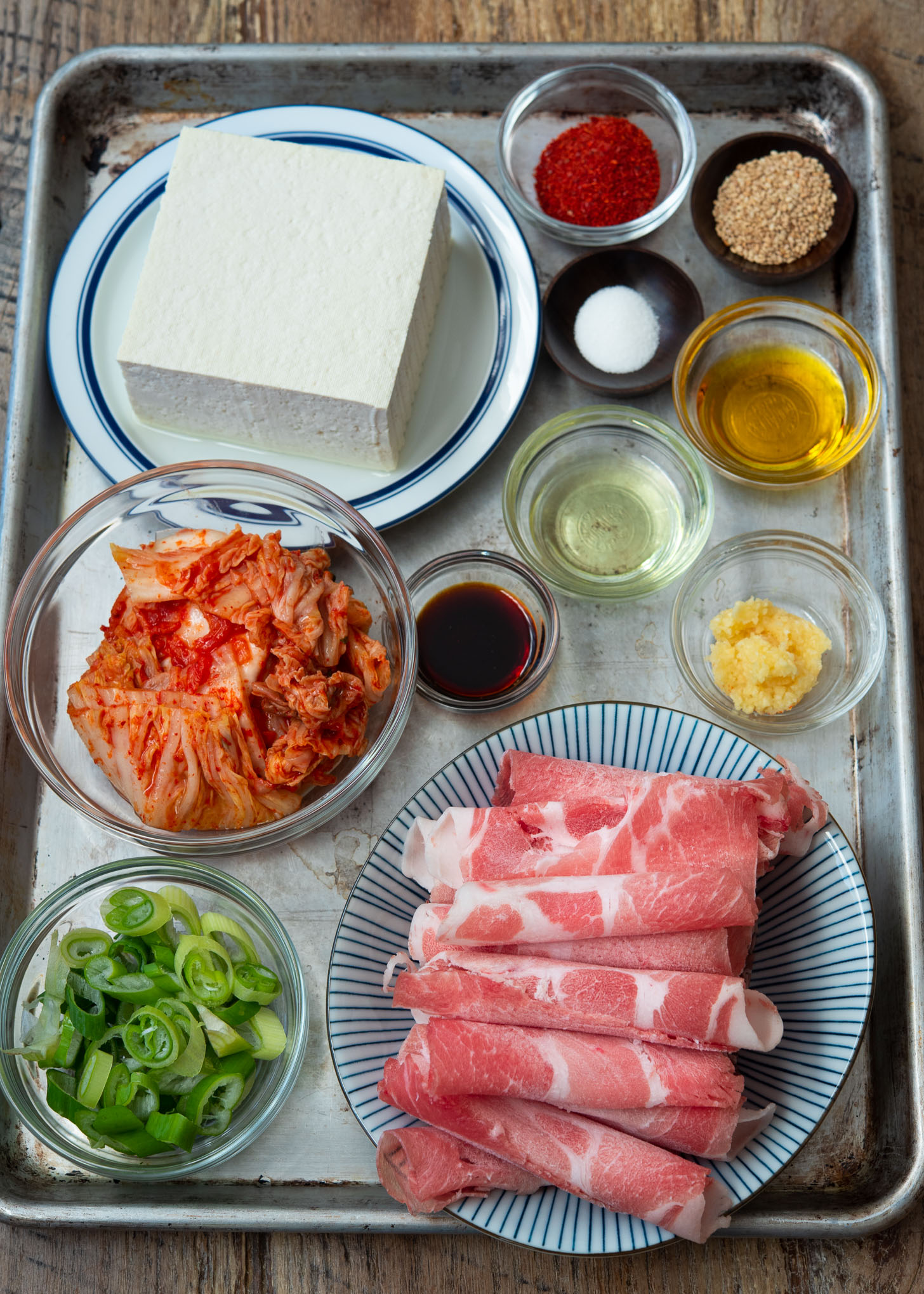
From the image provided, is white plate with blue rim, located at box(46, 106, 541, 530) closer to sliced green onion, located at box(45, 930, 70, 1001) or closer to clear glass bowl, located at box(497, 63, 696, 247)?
clear glass bowl, located at box(497, 63, 696, 247)

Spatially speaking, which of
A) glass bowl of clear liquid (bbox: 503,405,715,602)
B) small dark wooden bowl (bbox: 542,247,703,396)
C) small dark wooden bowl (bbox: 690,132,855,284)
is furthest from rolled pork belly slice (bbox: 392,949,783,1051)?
small dark wooden bowl (bbox: 690,132,855,284)

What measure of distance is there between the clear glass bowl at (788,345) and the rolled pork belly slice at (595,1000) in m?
1.03

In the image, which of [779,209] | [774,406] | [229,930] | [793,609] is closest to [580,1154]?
[229,930]

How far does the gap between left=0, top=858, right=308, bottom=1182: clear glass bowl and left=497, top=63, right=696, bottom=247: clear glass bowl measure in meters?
1.55

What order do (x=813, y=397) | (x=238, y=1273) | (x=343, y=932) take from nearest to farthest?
(x=343, y=932), (x=238, y=1273), (x=813, y=397)

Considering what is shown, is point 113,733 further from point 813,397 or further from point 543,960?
point 813,397

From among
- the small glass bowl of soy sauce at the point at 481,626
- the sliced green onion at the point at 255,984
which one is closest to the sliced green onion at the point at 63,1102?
the sliced green onion at the point at 255,984

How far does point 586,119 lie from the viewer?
2426 millimetres

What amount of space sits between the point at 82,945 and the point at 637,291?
1.76 metres

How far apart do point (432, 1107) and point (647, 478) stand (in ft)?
4.38

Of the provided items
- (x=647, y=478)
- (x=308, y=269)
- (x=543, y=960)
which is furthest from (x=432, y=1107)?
(x=308, y=269)

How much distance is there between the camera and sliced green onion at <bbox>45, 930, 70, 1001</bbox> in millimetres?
1957

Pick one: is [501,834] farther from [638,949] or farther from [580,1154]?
[580,1154]

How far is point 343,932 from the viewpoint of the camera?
1.92 meters
